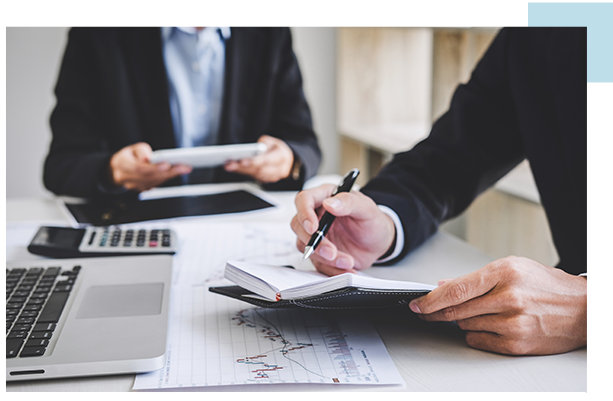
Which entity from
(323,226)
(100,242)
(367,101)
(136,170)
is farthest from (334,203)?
(367,101)

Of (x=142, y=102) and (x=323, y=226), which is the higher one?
(x=142, y=102)

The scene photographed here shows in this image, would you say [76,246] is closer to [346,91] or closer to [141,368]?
[141,368]

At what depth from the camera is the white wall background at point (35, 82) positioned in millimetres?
1053

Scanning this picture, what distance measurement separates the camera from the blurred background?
1.09 meters

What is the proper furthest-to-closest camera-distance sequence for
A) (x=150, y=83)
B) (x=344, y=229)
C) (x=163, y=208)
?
(x=150, y=83)
(x=163, y=208)
(x=344, y=229)

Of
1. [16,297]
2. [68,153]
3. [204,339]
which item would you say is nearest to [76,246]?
[16,297]

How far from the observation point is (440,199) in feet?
2.73

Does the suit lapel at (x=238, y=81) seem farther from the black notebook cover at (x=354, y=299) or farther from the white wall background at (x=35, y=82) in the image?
the black notebook cover at (x=354, y=299)

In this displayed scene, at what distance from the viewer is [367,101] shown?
1304 mm

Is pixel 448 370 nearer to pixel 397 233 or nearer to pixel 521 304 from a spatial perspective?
pixel 521 304

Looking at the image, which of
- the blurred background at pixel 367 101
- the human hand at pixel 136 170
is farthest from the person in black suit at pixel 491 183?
the human hand at pixel 136 170

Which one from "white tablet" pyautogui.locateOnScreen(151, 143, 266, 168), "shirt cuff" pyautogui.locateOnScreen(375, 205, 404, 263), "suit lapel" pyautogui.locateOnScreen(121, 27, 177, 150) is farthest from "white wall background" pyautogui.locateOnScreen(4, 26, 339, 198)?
"shirt cuff" pyautogui.locateOnScreen(375, 205, 404, 263)

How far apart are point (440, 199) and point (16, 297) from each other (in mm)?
605

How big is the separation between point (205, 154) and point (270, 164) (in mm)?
228
